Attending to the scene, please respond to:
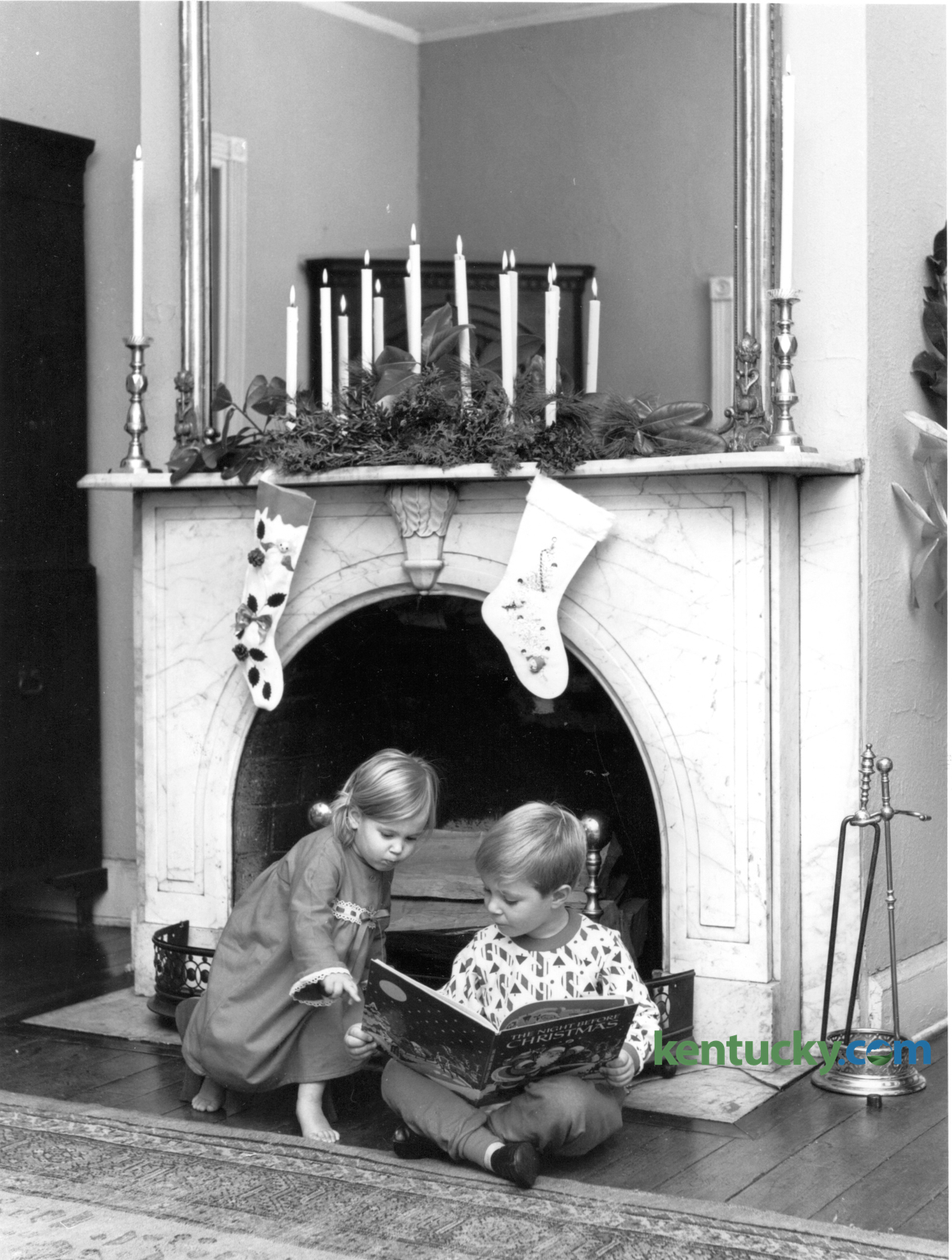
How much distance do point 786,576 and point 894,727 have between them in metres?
0.42

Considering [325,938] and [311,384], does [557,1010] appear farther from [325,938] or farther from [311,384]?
[311,384]

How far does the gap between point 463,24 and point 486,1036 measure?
2.59 meters

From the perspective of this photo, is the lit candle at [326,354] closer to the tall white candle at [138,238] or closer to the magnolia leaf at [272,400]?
the magnolia leaf at [272,400]

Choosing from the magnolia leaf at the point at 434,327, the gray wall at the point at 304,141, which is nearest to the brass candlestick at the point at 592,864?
the magnolia leaf at the point at 434,327

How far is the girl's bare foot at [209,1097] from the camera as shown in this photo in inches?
111

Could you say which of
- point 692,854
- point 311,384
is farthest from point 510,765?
point 311,384

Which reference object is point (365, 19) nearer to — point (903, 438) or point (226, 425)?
point (226, 425)

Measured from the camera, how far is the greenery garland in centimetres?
305

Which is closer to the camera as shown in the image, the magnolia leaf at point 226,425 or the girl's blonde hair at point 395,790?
the girl's blonde hair at point 395,790

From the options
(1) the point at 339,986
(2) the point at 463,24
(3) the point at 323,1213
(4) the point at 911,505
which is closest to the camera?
(3) the point at 323,1213

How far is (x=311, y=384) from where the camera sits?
394cm

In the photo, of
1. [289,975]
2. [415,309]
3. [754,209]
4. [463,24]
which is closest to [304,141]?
[463,24]

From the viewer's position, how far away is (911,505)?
3.23 metres

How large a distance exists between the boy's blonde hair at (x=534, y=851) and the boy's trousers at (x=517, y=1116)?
32cm
